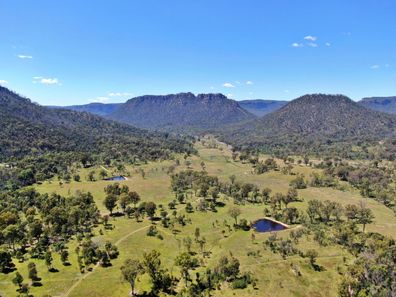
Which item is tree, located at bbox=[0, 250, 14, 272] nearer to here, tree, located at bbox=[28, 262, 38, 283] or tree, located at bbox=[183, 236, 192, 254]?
tree, located at bbox=[28, 262, 38, 283]

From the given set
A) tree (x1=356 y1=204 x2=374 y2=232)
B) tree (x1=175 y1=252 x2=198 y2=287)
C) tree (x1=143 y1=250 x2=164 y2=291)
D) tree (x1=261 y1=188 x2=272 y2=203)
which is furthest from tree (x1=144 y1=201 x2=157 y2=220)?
tree (x1=356 y1=204 x2=374 y2=232)

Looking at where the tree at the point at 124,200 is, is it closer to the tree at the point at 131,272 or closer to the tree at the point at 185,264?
the tree at the point at 185,264

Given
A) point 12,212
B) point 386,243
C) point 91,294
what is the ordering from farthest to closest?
1. point 12,212
2. point 386,243
3. point 91,294

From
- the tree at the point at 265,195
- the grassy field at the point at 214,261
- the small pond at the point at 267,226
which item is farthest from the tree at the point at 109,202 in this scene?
the tree at the point at 265,195

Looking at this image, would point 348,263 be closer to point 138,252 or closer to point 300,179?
point 138,252

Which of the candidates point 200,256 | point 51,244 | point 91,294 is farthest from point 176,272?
point 51,244

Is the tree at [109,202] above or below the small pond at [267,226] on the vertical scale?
above

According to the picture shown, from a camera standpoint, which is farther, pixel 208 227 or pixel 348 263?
pixel 208 227

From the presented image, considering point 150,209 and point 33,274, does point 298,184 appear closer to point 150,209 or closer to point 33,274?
point 150,209

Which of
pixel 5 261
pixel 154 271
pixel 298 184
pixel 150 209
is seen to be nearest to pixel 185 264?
pixel 154 271
